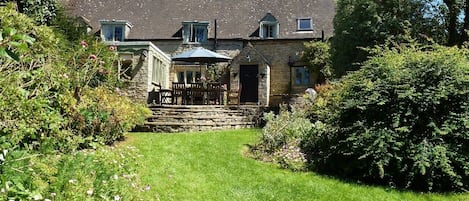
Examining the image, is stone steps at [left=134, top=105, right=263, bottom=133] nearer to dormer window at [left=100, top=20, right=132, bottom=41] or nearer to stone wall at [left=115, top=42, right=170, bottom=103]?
stone wall at [left=115, top=42, right=170, bottom=103]

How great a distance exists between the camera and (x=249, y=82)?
83.0 feet

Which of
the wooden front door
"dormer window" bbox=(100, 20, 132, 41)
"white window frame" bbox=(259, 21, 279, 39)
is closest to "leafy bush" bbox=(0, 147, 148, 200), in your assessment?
the wooden front door

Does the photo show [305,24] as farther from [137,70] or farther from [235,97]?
[137,70]

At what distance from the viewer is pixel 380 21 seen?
62.7 feet

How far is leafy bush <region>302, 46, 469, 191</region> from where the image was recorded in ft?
27.4

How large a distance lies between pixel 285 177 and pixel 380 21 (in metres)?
13.0

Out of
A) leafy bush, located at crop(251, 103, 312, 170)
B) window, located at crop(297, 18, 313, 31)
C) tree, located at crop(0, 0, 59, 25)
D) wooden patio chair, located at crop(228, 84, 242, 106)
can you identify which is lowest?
leafy bush, located at crop(251, 103, 312, 170)

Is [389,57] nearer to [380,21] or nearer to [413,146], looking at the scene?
[413,146]

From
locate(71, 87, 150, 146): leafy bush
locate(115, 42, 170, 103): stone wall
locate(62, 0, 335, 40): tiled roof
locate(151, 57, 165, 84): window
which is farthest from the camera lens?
locate(62, 0, 335, 40): tiled roof

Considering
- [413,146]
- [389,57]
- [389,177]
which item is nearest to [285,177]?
[389,177]

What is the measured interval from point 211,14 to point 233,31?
2.30 metres

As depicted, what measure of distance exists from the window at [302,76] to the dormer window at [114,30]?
10937 mm

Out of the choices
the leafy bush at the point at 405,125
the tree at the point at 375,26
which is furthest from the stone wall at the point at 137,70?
the leafy bush at the point at 405,125

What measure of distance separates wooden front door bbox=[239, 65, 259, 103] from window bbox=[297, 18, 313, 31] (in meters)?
4.04
